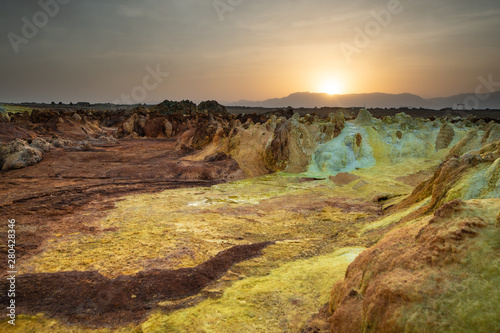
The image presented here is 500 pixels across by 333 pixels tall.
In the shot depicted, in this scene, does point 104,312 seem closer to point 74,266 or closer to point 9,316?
point 9,316

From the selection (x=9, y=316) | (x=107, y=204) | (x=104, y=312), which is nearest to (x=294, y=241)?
(x=104, y=312)

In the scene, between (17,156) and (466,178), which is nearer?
(466,178)

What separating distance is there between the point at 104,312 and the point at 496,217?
4362 millimetres

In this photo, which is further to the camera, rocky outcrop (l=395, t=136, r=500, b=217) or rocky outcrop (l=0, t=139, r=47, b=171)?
rocky outcrop (l=0, t=139, r=47, b=171)

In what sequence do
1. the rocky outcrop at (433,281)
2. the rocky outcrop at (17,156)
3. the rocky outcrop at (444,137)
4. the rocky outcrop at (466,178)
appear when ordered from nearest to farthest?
the rocky outcrop at (433,281)
the rocky outcrop at (466,178)
the rocky outcrop at (17,156)
the rocky outcrop at (444,137)

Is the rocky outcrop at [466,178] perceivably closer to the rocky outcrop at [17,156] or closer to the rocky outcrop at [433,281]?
the rocky outcrop at [433,281]

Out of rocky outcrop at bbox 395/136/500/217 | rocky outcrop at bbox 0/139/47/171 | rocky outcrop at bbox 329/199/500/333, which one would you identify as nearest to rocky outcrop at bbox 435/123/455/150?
rocky outcrop at bbox 395/136/500/217

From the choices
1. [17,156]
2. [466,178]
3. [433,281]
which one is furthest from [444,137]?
[17,156]

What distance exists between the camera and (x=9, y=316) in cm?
374

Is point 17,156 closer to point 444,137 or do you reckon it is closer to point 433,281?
point 433,281

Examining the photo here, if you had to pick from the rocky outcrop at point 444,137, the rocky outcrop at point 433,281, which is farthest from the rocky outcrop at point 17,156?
the rocky outcrop at point 444,137

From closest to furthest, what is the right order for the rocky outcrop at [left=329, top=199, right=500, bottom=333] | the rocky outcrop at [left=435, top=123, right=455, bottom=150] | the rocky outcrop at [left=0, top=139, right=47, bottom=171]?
1. the rocky outcrop at [left=329, top=199, right=500, bottom=333]
2. the rocky outcrop at [left=0, top=139, right=47, bottom=171]
3. the rocky outcrop at [left=435, top=123, right=455, bottom=150]

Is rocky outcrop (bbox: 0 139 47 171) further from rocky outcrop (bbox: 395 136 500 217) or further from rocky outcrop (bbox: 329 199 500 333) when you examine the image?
rocky outcrop (bbox: 395 136 500 217)

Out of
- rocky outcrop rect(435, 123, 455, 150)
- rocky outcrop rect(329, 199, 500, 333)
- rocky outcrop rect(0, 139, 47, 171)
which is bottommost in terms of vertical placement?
rocky outcrop rect(0, 139, 47, 171)
